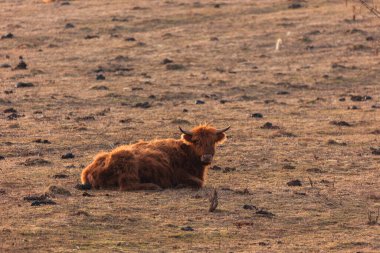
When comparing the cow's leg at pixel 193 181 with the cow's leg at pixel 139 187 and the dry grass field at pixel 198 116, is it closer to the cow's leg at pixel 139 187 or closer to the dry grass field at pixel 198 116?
the dry grass field at pixel 198 116

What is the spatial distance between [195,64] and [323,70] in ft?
15.8

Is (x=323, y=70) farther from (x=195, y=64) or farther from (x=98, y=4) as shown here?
(x=98, y=4)

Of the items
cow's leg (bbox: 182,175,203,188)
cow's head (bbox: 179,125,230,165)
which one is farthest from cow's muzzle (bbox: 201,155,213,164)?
cow's leg (bbox: 182,175,203,188)

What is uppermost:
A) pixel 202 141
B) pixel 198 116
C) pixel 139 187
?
pixel 202 141

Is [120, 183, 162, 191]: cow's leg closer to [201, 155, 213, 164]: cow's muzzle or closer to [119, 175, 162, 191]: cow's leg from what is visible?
[119, 175, 162, 191]: cow's leg

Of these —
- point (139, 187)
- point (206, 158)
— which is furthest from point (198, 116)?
point (139, 187)

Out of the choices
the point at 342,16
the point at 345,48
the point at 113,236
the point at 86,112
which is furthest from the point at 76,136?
the point at 342,16

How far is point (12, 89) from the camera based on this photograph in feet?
104

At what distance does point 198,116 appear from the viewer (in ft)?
91.2

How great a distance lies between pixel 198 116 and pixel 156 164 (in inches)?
411

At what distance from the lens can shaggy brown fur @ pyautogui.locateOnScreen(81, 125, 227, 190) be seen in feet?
56.0

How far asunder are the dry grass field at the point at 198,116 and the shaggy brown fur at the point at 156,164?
0.30 m

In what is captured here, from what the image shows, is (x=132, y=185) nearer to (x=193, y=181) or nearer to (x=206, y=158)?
(x=193, y=181)

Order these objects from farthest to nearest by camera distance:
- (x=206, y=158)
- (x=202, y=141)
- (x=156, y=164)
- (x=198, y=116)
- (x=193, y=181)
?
(x=198, y=116) < (x=202, y=141) < (x=206, y=158) < (x=193, y=181) < (x=156, y=164)
